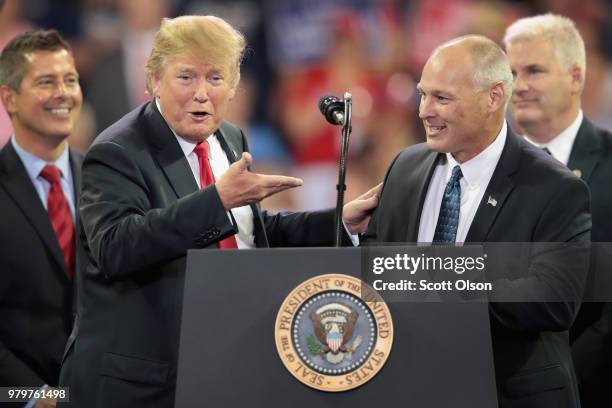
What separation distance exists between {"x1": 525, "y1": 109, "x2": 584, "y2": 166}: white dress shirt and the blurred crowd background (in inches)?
92.8

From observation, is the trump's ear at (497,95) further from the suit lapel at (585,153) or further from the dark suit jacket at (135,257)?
the dark suit jacket at (135,257)

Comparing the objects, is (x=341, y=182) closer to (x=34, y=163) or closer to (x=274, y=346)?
(x=274, y=346)

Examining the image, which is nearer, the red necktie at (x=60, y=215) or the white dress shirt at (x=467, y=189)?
the white dress shirt at (x=467, y=189)

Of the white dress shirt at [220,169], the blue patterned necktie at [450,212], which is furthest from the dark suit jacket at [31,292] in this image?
the blue patterned necktie at [450,212]

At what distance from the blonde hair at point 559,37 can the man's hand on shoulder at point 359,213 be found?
4.07ft

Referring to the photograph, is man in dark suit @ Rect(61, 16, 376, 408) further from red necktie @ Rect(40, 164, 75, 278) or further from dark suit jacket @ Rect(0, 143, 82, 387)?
red necktie @ Rect(40, 164, 75, 278)

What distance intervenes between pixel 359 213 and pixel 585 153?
1071 mm

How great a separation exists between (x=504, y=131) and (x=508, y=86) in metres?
0.15

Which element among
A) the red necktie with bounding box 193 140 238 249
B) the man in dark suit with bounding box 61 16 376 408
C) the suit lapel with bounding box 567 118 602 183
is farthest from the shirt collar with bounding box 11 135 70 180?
the suit lapel with bounding box 567 118 602 183

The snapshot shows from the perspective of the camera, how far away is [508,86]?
3043mm

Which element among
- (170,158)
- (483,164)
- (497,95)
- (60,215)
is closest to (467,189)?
(483,164)

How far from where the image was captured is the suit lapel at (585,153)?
11.9 feet

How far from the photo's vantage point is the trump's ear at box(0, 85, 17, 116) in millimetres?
3854

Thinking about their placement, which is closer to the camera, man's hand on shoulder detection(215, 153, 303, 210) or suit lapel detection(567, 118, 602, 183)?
man's hand on shoulder detection(215, 153, 303, 210)
